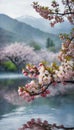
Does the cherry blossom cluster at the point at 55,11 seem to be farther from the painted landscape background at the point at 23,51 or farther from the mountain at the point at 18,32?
the mountain at the point at 18,32

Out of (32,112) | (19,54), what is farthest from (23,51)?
(32,112)

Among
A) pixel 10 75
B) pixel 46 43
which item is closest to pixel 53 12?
pixel 10 75

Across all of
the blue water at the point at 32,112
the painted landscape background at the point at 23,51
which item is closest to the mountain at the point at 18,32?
the painted landscape background at the point at 23,51

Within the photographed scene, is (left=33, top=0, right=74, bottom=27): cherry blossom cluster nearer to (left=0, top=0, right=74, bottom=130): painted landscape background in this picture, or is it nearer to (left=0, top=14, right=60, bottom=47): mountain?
(left=0, top=0, right=74, bottom=130): painted landscape background

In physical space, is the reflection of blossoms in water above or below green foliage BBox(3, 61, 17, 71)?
above

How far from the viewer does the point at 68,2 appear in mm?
5637

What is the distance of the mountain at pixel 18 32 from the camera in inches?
980

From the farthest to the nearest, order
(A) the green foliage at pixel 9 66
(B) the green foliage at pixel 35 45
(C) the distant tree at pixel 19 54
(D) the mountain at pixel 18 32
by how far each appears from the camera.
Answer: (B) the green foliage at pixel 35 45 < (D) the mountain at pixel 18 32 < (C) the distant tree at pixel 19 54 < (A) the green foliage at pixel 9 66

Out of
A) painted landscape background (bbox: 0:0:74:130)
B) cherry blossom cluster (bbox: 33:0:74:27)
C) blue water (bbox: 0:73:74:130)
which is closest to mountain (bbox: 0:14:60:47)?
painted landscape background (bbox: 0:0:74:130)

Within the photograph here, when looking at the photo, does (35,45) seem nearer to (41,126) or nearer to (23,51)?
(23,51)

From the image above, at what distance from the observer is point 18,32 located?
26.0 metres

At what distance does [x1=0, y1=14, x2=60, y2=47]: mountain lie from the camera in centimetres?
2488

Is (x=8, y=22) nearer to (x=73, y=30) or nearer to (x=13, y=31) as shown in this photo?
(x=13, y=31)

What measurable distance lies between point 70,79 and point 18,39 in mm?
23020
